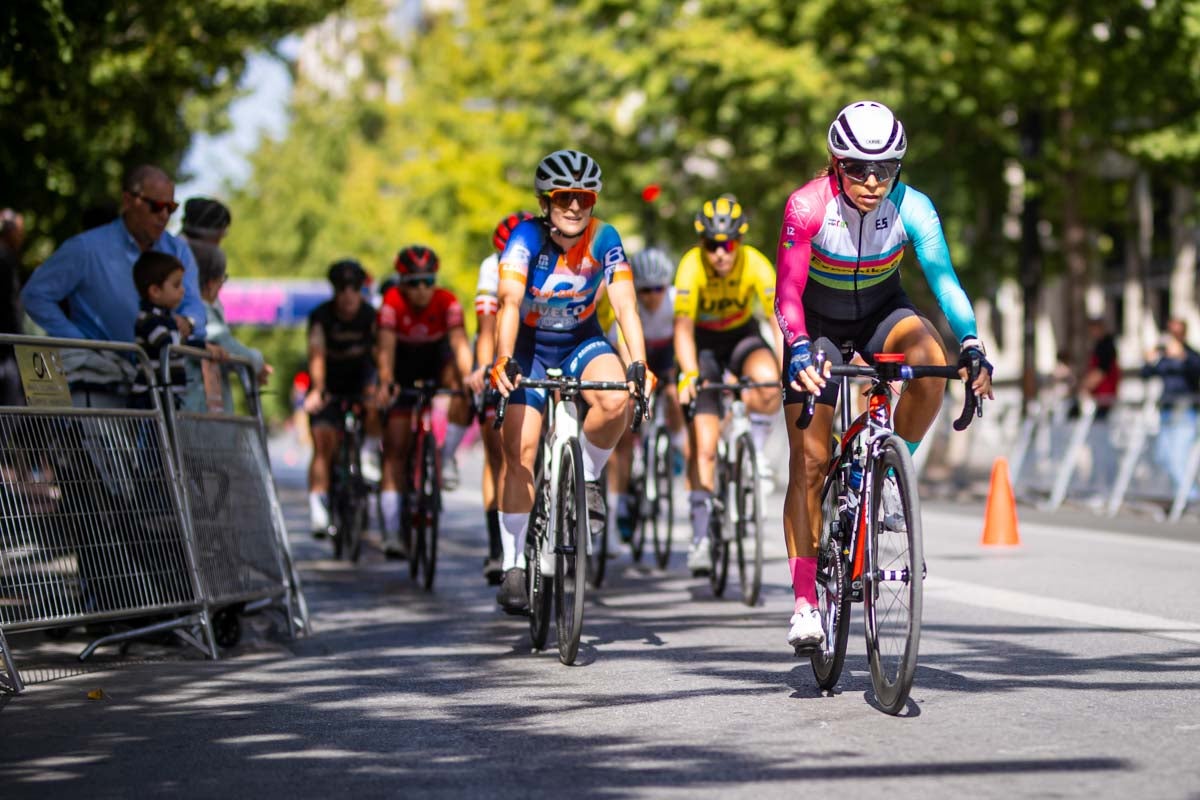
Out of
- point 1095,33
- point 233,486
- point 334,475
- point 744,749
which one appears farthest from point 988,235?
point 744,749

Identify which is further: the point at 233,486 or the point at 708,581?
the point at 708,581

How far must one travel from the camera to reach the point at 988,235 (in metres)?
30.9

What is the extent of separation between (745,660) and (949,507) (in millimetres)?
13381

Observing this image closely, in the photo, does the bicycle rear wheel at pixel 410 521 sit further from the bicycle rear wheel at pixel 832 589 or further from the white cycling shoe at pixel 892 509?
the white cycling shoe at pixel 892 509

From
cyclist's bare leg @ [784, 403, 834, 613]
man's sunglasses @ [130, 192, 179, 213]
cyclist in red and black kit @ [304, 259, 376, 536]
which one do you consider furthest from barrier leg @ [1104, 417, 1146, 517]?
cyclist's bare leg @ [784, 403, 834, 613]

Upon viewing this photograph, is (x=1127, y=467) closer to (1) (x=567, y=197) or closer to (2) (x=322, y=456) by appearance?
(2) (x=322, y=456)

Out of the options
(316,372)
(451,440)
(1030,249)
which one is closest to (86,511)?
(451,440)

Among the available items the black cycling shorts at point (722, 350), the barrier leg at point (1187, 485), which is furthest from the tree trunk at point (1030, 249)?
the black cycling shorts at point (722, 350)

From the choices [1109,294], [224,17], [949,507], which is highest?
[224,17]

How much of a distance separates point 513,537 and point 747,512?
267 cm

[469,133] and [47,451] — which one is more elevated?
[469,133]

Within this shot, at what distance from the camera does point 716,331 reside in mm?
12477

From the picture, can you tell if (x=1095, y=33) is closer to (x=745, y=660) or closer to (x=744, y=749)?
(x=745, y=660)

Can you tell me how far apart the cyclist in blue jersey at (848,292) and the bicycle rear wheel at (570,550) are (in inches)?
43.6
